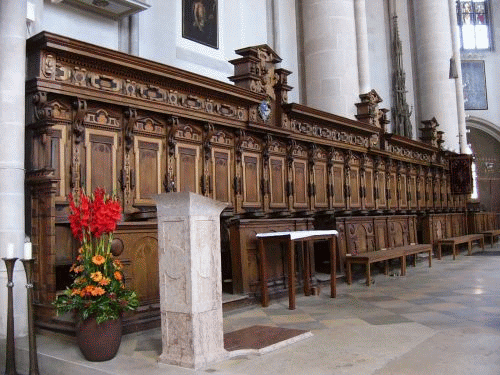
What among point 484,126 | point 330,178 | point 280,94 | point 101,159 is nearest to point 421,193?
point 330,178

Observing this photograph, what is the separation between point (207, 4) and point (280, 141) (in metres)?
4.17

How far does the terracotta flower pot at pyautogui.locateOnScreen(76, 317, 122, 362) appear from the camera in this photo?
12.9 feet

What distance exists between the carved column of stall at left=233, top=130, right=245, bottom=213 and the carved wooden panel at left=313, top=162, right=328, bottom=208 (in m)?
2.25

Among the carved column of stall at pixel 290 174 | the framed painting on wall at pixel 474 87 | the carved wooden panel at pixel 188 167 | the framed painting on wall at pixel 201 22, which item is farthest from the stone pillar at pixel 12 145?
the framed painting on wall at pixel 474 87

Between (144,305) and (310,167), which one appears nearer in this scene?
(144,305)

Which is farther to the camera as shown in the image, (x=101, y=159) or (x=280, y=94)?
(x=280, y=94)

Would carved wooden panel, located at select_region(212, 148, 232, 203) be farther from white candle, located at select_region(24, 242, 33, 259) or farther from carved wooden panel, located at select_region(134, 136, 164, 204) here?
white candle, located at select_region(24, 242, 33, 259)

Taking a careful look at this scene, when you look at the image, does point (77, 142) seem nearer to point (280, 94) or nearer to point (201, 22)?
point (280, 94)

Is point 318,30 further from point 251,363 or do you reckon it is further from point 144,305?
point 251,363

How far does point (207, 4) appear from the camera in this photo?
37.8ft

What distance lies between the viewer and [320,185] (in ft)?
33.8

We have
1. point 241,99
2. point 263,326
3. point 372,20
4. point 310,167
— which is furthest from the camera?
point 372,20

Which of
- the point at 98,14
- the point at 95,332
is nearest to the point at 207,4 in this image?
the point at 98,14

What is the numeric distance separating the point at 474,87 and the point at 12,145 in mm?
26335
